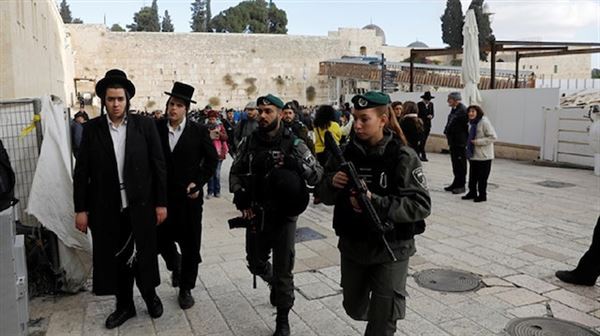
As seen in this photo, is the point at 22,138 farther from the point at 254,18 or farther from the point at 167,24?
the point at 167,24

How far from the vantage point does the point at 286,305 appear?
10.8ft

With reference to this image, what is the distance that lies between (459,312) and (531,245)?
2.19 meters

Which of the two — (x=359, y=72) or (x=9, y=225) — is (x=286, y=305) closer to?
(x=9, y=225)

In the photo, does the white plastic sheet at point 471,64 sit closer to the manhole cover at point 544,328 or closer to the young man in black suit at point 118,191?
the manhole cover at point 544,328

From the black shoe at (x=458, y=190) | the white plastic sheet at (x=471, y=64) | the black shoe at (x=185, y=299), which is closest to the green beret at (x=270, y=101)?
the black shoe at (x=185, y=299)

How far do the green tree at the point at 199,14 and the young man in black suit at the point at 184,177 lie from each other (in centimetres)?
8016

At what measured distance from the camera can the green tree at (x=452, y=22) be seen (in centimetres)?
5203

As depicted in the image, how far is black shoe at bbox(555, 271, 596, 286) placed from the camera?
4.18 metres

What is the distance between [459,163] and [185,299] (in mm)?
5986

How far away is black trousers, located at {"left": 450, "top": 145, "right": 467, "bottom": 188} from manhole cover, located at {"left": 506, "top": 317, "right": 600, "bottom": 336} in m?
5.06

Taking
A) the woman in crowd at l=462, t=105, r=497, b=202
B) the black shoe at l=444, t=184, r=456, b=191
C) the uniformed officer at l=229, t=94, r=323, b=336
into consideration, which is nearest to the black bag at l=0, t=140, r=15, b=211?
the uniformed officer at l=229, t=94, r=323, b=336

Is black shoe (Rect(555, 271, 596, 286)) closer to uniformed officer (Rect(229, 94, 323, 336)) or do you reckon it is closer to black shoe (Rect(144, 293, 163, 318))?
uniformed officer (Rect(229, 94, 323, 336))

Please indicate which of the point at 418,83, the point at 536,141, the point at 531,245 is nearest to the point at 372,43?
the point at 418,83

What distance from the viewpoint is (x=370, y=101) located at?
8.19ft
